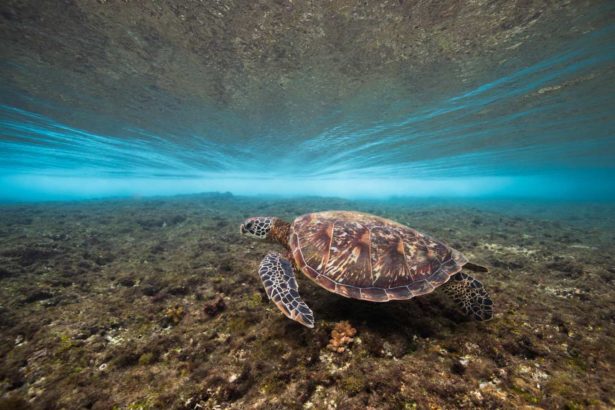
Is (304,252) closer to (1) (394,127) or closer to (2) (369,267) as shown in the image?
(2) (369,267)

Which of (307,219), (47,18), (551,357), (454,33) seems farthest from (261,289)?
(47,18)

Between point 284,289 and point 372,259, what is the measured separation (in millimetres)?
1376

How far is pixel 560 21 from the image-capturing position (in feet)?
21.4

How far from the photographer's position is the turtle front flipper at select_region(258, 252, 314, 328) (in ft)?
9.18

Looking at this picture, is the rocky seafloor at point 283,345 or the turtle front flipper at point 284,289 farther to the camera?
the turtle front flipper at point 284,289

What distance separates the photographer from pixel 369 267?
3.23 m

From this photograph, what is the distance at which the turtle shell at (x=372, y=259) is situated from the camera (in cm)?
308

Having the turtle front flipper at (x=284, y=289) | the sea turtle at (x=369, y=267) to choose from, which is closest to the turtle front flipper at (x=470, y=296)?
the sea turtle at (x=369, y=267)

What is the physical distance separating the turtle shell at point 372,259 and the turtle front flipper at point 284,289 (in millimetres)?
275

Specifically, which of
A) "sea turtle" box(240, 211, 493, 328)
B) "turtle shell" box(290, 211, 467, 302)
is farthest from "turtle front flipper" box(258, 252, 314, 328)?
"turtle shell" box(290, 211, 467, 302)

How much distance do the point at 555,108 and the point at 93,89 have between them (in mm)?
25609

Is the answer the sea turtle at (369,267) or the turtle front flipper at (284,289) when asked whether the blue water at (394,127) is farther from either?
the turtle front flipper at (284,289)

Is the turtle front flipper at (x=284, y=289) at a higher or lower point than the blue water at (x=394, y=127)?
lower

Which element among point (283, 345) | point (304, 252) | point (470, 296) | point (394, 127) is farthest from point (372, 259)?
point (394, 127)
